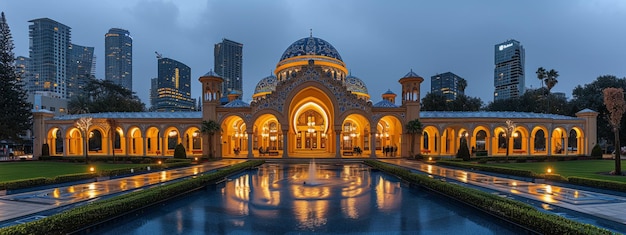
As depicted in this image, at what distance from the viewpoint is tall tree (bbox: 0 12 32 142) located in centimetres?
3492

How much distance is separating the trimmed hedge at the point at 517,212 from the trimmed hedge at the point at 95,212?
10.9 m

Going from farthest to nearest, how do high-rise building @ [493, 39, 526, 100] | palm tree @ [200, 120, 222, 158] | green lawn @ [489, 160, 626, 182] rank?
high-rise building @ [493, 39, 526, 100], palm tree @ [200, 120, 222, 158], green lawn @ [489, 160, 626, 182]

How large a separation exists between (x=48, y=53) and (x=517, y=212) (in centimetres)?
17518

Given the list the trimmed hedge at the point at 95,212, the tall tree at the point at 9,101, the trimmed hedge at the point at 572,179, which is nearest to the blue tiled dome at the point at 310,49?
the trimmed hedge at the point at 572,179

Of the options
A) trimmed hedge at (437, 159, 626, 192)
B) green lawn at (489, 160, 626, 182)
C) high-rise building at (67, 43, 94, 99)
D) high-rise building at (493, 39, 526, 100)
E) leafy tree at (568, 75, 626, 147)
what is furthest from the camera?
high-rise building at (67, 43, 94, 99)

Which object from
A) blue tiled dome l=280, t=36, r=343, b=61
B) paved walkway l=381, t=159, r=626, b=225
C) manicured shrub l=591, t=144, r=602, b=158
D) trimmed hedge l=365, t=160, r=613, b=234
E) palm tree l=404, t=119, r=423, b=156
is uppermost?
blue tiled dome l=280, t=36, r=343, b=61

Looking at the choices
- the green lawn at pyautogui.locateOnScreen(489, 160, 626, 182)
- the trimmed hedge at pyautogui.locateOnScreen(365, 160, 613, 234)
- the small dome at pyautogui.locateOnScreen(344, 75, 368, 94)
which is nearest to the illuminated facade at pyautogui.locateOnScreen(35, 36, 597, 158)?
the small dome at pyautogui.locateOnScreen(344, 75, 368, 94)

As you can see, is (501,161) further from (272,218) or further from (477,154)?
(272,218)

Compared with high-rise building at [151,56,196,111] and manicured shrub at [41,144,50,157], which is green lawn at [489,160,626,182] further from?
high-rise building at [151,56,196,111]

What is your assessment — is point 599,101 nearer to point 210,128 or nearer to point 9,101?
point 210,128

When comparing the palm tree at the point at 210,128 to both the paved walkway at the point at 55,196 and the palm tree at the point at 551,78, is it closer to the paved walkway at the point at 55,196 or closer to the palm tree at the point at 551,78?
the paved walkway at the point at 55,196

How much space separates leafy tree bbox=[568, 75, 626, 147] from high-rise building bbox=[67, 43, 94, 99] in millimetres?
133693

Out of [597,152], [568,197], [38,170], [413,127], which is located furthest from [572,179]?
[38,170]

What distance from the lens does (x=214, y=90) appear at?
107 ft
